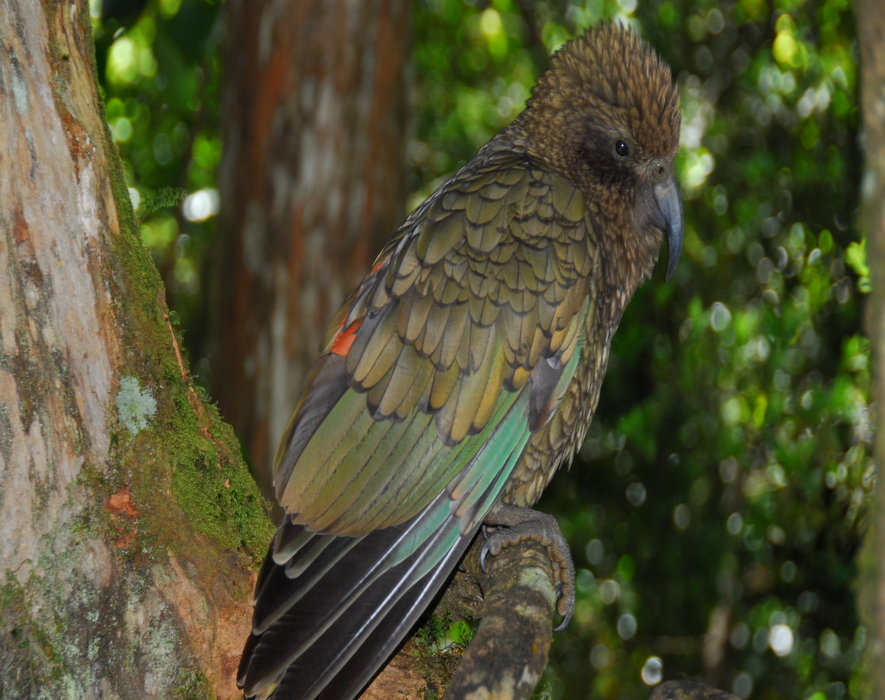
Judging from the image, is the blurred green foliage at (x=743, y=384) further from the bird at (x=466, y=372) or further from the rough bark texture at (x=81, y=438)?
the rough bark texture at (x=81, y=438)

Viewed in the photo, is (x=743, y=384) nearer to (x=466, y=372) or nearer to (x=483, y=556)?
(x=483, y=556)

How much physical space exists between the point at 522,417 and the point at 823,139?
3061mm

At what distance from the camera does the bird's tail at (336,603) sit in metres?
1.73

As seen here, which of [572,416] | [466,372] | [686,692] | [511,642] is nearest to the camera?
[511,642]

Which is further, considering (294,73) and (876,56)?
(294,73)

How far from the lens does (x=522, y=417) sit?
2309mm

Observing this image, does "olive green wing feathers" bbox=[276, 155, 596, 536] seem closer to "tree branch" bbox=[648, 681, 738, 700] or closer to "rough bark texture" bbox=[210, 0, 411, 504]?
"tree branch" bbox=[648, 681, 738, 700]

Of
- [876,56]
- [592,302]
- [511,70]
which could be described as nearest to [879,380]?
[876,56]

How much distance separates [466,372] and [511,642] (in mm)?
874

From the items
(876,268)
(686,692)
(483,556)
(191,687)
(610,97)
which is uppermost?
(610,97)

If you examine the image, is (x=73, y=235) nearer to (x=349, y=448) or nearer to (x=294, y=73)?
(x=349, y=448)

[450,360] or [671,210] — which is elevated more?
[450,360]

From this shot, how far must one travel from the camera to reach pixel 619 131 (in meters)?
2.62

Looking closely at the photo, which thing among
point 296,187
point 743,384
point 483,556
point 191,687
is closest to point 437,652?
point 483,556
